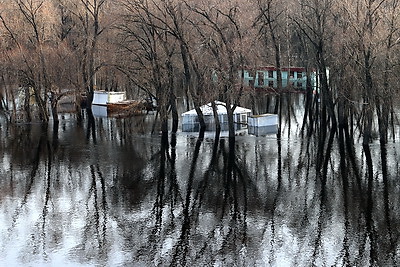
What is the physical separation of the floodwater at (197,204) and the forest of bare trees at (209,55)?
9.87 feet

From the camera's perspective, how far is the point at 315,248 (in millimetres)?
14781

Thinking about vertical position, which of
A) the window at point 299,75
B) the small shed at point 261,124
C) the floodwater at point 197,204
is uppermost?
the window at point 299,75

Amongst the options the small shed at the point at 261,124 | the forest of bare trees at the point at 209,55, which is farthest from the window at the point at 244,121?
the forest of bare trees at the point at 209,55

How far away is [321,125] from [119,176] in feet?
48.0

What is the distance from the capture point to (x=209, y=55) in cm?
3009

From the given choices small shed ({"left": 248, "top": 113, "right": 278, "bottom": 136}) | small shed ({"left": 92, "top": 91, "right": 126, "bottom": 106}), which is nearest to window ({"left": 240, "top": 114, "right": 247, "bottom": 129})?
small shed ({"left": 248, "top": 113, "right": 278, "bottom": 136})

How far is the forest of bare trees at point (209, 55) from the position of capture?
26.1m

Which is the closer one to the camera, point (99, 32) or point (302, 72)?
point (99, 32)

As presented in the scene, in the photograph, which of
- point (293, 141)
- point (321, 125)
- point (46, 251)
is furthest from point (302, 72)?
point (46, 251)

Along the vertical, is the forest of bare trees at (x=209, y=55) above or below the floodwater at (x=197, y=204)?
above

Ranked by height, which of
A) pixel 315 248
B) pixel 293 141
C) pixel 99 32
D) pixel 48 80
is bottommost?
pixel 315 248

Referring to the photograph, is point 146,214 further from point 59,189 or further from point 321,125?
point 321,125

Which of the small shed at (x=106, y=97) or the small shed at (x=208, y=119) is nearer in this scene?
the small shed at (x=208, y=119)

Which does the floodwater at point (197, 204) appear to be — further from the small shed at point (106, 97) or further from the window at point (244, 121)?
the small shed at point (106, 97)
